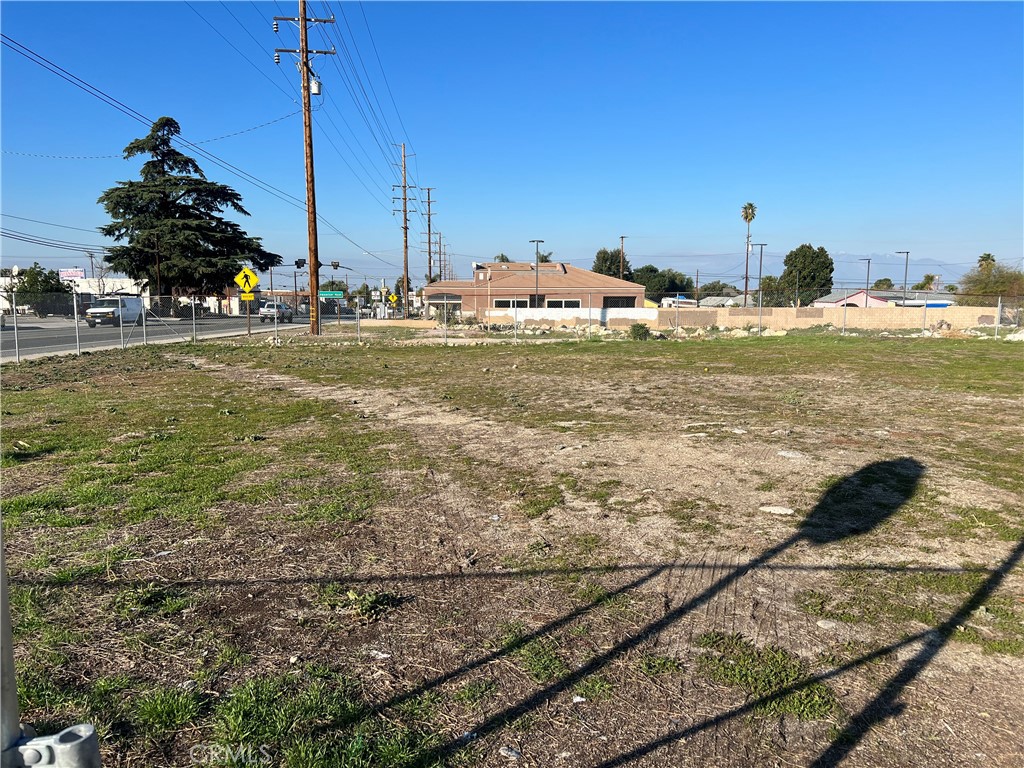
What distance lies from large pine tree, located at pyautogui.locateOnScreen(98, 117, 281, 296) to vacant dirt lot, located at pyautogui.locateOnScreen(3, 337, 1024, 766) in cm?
5832

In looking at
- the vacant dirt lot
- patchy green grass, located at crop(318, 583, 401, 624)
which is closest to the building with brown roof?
the vacant dirt lot

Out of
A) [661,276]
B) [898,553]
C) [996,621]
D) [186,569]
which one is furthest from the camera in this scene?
[661,276]

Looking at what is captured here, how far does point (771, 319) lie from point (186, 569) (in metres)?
45.7

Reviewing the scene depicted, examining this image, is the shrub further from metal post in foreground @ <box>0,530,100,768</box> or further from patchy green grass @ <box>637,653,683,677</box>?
metal post in foreground @ <box>0,530,100,768</box>

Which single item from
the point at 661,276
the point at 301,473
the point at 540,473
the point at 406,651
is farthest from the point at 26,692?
the point at 661,276

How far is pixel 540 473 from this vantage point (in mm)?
6602

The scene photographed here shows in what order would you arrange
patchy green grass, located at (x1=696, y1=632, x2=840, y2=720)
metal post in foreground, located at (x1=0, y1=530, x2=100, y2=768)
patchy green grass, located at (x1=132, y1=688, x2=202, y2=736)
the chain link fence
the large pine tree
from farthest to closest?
the large pine tree → the chain link fence → patchy green grass, located at (x1=696, y1=632, x2=840, y2=720) → patchy green grass, located at (x1=132, y1=688, x2=202, y2=736) → metal post in foreground, located at (x1=0, y1=530, x2=100, y2=768)

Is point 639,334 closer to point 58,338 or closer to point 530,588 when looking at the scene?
point 58,338

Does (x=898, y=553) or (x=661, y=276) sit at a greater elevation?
(x=661, y=276)

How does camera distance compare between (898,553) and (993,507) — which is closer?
(898,553)

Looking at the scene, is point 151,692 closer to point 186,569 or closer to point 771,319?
point 186,569

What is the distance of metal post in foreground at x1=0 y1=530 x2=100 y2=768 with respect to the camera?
147cm

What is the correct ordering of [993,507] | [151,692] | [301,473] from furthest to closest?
[301,473]
[993,507]
[151,692]

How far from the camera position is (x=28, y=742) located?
1.50 meters
